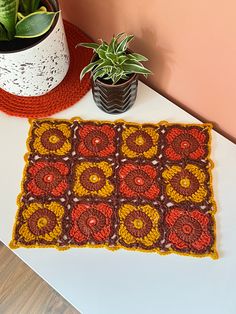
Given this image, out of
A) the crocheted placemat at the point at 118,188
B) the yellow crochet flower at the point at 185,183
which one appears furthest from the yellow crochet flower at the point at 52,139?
the yellow crochet flower at the point at 185,183

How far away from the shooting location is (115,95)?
2.46 feet

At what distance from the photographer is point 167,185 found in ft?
2.44

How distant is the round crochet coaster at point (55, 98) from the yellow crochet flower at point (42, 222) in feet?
0.66

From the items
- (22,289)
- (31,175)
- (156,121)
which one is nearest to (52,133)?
(31,175)

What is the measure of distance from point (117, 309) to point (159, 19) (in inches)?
20.3

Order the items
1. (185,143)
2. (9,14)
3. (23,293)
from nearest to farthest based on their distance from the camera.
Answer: (9,14) → (185,143) → (23,293)

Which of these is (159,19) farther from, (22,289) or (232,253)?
(22,289)

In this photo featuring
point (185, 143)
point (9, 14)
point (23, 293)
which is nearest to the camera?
point (9, 14)

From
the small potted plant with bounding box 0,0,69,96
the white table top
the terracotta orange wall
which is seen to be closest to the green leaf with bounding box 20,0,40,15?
the small potted plant with bounding box 0,0,69,96

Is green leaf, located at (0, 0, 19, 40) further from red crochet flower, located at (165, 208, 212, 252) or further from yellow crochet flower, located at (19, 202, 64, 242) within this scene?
red crochet flower, located at (165, 208, 212, 252)

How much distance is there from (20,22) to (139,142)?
0.32m

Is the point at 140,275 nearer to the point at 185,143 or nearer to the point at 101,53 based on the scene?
the point at 185,143

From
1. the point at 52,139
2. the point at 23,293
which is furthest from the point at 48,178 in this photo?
the point at 23,293

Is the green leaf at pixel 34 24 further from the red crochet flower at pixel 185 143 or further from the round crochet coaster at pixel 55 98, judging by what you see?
the red crochet flower at pixel 185 143
